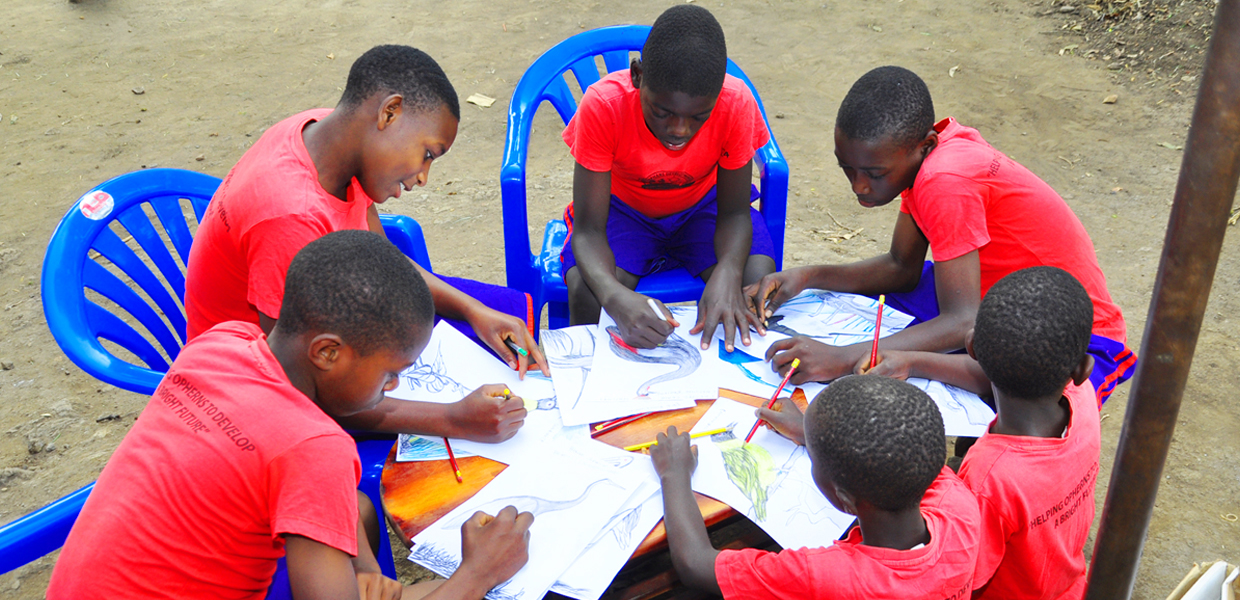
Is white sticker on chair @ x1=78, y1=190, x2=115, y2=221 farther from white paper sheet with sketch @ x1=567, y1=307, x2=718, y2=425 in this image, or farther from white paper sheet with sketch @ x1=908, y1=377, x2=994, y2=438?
white paper sheet with sketch @ x1=908, y1=377, x2=994, y2=438

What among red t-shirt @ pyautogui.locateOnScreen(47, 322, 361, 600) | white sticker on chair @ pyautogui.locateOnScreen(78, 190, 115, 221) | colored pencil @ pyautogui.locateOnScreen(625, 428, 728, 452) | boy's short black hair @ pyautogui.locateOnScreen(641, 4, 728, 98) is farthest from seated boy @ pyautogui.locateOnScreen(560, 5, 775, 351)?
white sticker on chair @ pyautogui.locateOnScreen(78, 190, 115, 221)

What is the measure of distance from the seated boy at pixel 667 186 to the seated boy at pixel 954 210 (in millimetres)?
301

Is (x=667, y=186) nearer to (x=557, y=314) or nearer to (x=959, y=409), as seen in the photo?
(x=557, y=314)

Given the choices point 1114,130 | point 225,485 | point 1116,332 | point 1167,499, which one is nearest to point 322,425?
point 225,485

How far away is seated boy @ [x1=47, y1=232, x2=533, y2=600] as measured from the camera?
1.22m

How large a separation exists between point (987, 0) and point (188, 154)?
5.44 meters

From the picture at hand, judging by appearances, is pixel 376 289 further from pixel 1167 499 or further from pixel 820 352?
pixel 1167 499

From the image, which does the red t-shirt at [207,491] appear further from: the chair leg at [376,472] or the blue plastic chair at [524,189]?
the blue plastic chair at [524,189]

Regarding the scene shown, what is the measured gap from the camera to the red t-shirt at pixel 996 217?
6.45ft

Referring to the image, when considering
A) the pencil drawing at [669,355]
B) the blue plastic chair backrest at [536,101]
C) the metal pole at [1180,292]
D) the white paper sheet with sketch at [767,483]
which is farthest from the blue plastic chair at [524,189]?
the metal pole at [1180,292]

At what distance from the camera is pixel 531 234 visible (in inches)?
149

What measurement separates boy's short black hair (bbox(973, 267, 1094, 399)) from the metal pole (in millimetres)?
667

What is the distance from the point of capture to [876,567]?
49.6 inches

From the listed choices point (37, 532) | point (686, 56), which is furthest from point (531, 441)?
point (686, 56)
